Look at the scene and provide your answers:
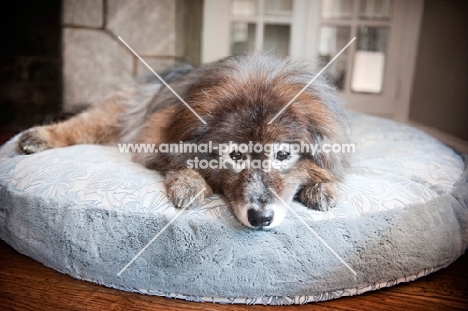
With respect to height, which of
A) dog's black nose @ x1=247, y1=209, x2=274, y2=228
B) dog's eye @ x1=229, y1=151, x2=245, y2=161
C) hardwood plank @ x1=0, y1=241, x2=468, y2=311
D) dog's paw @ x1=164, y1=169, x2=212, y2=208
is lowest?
hardwood plank @ x1=0, y1=241, x2=468, y2=311

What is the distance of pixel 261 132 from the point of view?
61.9 inches

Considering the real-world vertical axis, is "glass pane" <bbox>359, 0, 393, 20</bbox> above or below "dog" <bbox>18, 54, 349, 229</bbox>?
above

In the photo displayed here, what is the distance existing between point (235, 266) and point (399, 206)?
27.8 inches

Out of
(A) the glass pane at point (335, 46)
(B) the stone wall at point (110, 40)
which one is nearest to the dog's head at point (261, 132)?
(B) the stone wall at point (110, 40)

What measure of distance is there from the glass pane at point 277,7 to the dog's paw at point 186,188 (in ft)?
9.99

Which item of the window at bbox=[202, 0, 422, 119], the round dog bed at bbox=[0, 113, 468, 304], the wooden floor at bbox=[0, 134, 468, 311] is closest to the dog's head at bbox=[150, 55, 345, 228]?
the round dog bed at bbox=[0, 113, 468, 304]

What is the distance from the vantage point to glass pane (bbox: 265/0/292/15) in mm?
4258

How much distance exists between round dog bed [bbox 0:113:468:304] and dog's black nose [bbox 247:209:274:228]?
5cm

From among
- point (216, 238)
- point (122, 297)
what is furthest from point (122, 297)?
point (216, 238)

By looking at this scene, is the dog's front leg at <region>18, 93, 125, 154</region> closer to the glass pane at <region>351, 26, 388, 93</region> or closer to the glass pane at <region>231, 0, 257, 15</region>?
the glass pane at <region>231, 0, 257, 15</region>

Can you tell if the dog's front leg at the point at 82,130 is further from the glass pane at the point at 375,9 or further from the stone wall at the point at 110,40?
the glass pane at the point at 375,9

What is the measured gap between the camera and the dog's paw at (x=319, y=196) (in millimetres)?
1586

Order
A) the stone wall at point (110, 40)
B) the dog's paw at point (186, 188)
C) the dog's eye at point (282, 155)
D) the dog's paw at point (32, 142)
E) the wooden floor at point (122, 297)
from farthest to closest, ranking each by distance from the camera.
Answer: the stone wall at point (110, 40) < the dog's paw at point (32, 142) < the dog's eye at point (282, 155) < the dog's paw at point (186, 188) < the wooden floor at point (122, 297)

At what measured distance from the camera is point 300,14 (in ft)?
13.8
